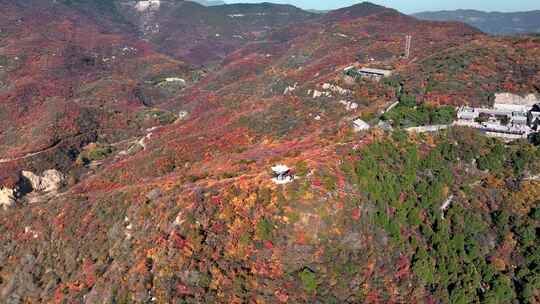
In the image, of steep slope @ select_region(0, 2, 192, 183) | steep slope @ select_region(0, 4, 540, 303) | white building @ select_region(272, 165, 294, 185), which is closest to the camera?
steep slope @ select_region(0, 4, 540, 303)

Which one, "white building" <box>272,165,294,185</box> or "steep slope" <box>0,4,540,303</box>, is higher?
"white building" <box>272,165,294,185</box>

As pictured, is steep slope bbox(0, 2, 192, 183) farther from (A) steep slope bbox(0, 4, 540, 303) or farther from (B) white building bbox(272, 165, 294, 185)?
(B) white building bbox(272, 165, 294, 185)

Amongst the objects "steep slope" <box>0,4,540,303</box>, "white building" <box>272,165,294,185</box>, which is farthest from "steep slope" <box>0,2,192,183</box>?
"white building" <box>272,165,294,185</box>

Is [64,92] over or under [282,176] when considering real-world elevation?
under

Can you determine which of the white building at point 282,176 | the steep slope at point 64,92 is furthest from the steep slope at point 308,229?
the steep slope at point 64,92

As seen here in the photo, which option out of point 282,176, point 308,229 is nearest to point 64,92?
point 282,176

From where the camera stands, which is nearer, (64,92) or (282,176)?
(282,176)

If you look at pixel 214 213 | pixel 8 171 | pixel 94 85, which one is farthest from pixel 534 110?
pixel 94 85

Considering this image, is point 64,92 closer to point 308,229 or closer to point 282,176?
point 282,176

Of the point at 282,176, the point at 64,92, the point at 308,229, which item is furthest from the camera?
the point at 64,92

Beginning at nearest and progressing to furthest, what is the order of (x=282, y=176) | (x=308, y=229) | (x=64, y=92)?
(x=308, y=229)
(x=282, y=176)
(x=64, y=92)

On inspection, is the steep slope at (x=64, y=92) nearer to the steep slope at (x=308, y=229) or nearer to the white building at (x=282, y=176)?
the steep slope at (x=308, y=229)
